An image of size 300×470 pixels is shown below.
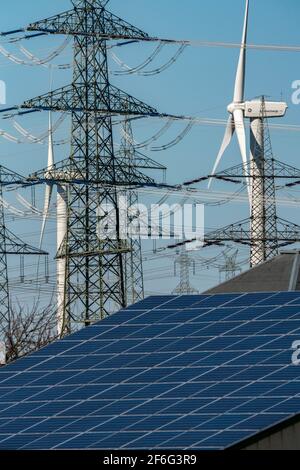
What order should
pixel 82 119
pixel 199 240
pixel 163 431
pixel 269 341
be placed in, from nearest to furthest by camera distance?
pixel 163 431 → pixel 269 341 → pixel 82 119 → pixel 199 240

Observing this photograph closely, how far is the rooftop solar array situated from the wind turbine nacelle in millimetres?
80049

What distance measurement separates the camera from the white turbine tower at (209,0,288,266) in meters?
140

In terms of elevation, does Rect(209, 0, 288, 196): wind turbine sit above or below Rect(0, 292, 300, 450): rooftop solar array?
above

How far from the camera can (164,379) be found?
70.0 meters

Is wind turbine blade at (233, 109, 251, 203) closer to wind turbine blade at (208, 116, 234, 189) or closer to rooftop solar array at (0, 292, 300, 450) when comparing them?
wind turbine blade at (208, 116, 234, 189)

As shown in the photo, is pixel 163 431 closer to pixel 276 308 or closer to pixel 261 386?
pixel 261 386

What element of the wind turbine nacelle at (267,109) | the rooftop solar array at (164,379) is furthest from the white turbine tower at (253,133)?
the rooftop solar array at (164,379)

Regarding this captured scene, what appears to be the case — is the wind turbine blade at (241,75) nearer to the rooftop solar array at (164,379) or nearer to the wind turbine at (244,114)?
the wind turbine at (244,114)

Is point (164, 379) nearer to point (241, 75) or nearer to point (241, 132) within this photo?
point (241, 132)

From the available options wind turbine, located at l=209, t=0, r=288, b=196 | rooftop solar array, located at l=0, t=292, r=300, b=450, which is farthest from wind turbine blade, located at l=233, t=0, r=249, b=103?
rooftop solar array, located at l=0, t=292, r=300, b=450
